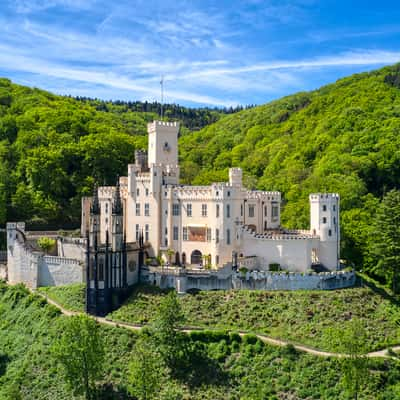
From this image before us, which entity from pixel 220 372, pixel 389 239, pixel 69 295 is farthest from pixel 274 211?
pixel 69 295

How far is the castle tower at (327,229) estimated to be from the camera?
59812mm

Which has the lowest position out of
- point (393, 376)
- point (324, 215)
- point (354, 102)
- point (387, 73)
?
point (393, 376)

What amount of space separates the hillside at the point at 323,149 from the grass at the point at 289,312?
43.3 ft

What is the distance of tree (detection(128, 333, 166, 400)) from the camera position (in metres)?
45.5

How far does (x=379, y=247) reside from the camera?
2424 inches

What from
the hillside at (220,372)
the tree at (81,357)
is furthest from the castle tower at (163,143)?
the tree at (81,357)

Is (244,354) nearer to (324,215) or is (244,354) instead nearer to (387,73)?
(324,215)

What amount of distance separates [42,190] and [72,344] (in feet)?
138

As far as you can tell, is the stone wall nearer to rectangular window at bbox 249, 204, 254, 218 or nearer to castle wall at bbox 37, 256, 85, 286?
rectangular window at bbox 249, 204, 254, 218

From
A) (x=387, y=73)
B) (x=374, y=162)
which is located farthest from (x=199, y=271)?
(x=387, y=73)

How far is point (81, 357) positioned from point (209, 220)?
1969cm

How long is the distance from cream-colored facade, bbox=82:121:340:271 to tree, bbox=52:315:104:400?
51.5 feet

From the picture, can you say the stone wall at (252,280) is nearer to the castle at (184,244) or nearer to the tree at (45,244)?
the castle at (184,244)

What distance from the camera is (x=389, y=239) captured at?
60812 mm
